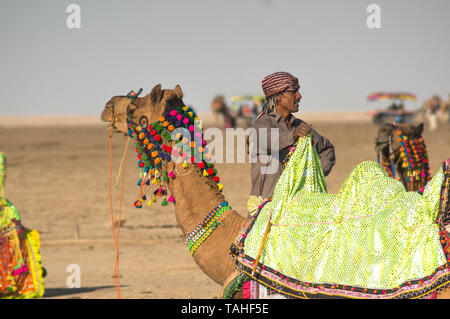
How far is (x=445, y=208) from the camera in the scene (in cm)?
394

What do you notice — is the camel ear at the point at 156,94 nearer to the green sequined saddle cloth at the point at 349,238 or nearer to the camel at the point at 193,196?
the camel at the point at 193,196

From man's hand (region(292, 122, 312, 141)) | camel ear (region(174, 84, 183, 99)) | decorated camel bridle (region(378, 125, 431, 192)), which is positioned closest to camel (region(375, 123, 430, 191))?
decorated camel bridle (region(378, 125, 431, 192))

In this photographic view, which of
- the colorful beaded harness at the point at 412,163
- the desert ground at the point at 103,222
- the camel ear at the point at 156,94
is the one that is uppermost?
the camel ear at the point at 156,94

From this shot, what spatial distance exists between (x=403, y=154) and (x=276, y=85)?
3.58 metres

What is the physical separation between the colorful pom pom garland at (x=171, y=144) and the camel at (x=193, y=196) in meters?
0.05

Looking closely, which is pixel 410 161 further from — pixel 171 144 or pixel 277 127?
pixel 171 144

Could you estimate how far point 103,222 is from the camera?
14.9 m

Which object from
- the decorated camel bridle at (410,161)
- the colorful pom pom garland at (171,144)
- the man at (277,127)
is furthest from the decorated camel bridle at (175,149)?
the decorated camel bridle at (410,161)

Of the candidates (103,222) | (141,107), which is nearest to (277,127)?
(141,107)

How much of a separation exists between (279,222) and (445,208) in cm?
101

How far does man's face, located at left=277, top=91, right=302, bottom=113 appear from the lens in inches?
195

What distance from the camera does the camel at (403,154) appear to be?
25.9 ft

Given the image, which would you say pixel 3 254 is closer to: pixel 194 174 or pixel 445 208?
pixel 194 174
